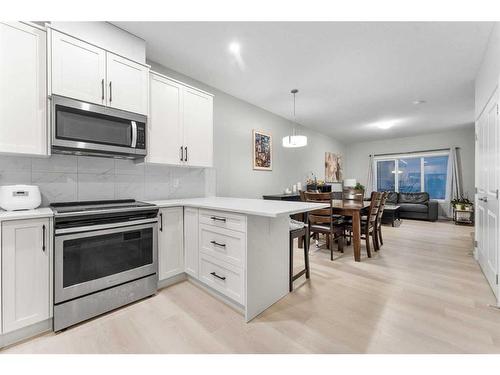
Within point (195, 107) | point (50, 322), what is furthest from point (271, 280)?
point (195, 107)

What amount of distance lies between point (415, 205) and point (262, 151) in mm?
5010

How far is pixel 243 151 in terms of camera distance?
4039 millimetres

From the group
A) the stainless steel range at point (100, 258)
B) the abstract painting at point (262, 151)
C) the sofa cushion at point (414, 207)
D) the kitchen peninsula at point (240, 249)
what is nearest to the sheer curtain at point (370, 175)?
the sofa cushion at point (414, 207)

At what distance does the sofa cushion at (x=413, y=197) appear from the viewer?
6484 millimetres

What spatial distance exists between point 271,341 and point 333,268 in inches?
62.8

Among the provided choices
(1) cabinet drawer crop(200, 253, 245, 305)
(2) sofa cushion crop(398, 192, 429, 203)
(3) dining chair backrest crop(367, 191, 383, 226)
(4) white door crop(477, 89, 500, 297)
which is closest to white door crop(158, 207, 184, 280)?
(1) cabinet drawer crop(200, 253, 245, 305)

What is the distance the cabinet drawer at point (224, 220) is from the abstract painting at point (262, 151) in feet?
7.44

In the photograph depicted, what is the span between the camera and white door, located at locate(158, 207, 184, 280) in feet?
7.36

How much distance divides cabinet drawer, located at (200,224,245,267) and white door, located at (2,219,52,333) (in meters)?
1.16

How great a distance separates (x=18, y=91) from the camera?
1.63 metres

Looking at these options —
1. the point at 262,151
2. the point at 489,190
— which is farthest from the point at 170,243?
the point at 489,190

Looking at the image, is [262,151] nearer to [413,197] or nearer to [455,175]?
[413,197]

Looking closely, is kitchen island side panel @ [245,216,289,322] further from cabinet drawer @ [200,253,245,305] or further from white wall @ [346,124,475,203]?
white wall @ [346,124,475,203]

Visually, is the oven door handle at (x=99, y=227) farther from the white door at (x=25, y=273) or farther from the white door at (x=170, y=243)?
the white door at (x=170, y=243)
